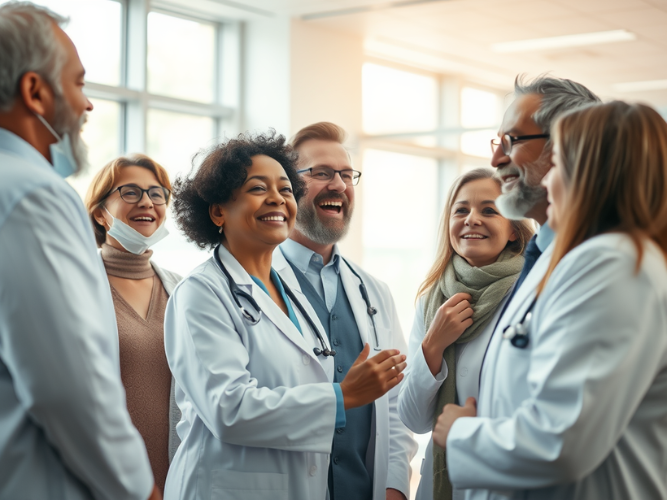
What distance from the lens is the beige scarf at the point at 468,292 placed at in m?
2.19

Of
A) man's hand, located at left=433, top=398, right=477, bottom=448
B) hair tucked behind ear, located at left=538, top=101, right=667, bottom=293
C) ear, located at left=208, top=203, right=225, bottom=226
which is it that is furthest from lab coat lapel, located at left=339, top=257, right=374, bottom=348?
hair tucked behind ear, located at left=538, top=101, right=667, bottom=293

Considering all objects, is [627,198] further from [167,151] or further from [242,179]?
[167,151]

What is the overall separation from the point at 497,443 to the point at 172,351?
0.96 m

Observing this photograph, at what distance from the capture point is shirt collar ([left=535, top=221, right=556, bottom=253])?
1843mm

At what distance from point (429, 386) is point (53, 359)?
1.20 m

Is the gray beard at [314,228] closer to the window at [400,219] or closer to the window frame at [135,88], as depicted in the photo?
the window frame at [135,88]

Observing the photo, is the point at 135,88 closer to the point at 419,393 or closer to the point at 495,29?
the point at 495,29

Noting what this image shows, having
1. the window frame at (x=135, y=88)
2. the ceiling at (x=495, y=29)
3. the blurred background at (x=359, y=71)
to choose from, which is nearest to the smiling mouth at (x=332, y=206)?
the blurred background at (x=359, y=71)

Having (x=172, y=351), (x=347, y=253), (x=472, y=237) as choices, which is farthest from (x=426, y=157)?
(x=172, y=351)

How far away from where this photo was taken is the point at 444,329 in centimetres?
215

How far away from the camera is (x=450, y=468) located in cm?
160

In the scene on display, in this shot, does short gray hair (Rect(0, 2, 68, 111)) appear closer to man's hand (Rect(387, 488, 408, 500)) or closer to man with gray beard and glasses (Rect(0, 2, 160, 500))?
man with gray beard and glasses (Rect(0, 2, 160, 500))

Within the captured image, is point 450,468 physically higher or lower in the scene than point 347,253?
lower

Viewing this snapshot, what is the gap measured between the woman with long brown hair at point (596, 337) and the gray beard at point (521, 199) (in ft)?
1.07
